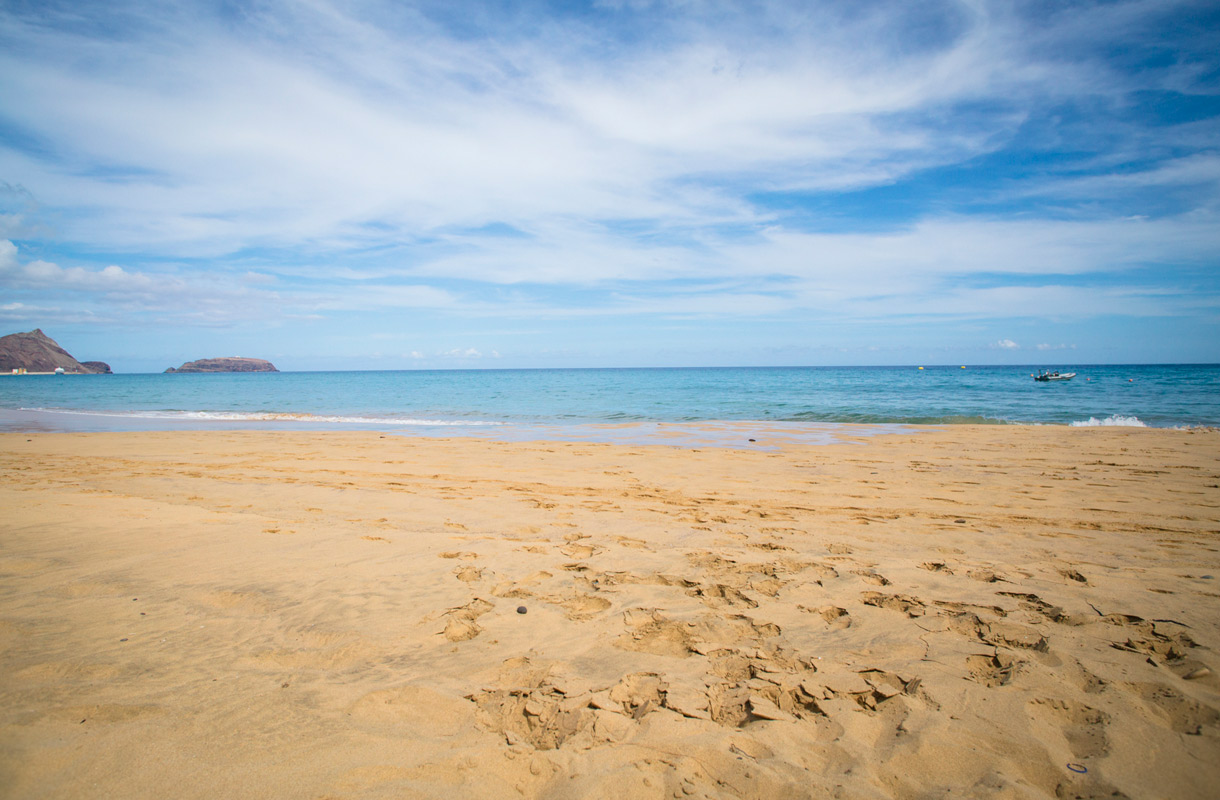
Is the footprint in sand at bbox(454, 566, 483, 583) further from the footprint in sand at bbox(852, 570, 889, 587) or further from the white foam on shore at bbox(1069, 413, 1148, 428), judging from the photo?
the white foam on shore at bbox(1069, 413, 1148, 428)

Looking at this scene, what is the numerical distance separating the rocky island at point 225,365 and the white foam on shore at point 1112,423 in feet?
547

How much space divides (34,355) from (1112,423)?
577 ft

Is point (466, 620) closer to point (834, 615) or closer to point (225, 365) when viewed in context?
point (834, 615)

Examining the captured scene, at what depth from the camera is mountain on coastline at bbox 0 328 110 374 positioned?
115 meters

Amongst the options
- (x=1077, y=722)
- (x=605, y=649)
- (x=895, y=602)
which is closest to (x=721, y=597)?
(x=605, y=649)

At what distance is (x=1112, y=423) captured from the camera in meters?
17.5

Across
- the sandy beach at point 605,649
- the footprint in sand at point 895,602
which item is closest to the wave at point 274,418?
the sandy beach at point 605,649

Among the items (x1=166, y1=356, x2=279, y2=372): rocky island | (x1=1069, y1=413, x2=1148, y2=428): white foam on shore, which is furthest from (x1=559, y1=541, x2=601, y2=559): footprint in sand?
(x1=166, y1=356, x2=279, y2=372): rocky island

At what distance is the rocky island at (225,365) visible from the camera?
13862 centimetres

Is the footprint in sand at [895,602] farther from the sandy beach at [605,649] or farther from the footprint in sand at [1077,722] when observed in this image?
the footprint in sand at [1077,722]

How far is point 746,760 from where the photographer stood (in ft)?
7.34

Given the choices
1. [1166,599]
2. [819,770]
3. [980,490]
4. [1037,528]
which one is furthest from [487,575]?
[980,490]

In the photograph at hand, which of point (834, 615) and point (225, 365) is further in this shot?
point (225, 365)

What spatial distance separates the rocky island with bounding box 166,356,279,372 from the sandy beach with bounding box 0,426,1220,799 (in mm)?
163078
